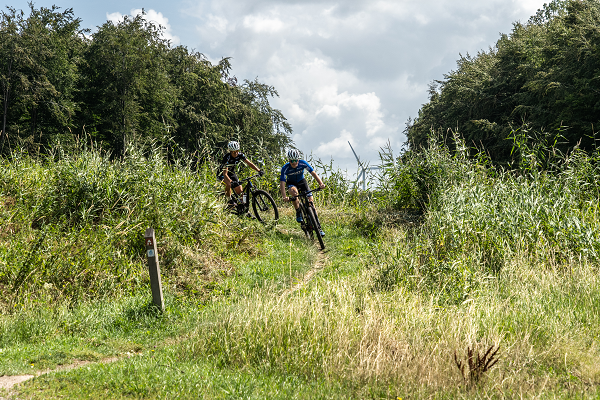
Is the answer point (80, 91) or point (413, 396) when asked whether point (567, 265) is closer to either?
point (413, 396)

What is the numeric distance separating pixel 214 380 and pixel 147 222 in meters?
4.76

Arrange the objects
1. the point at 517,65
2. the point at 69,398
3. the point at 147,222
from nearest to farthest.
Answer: the point at 69,398 < the point at 147,222 < the point at 517,65

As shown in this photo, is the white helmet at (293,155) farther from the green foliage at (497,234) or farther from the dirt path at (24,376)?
the dirt path at (24,376)

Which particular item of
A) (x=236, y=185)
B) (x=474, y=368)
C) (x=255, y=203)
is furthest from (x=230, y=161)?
(x=474, y=368)

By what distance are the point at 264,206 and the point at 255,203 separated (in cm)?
25

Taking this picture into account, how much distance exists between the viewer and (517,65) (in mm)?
31031

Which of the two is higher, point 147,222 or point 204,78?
point 204,78

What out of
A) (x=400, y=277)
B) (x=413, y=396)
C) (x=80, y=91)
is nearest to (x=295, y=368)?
(x=413, y=396)

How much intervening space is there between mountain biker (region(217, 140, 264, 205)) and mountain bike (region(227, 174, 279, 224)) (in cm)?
13

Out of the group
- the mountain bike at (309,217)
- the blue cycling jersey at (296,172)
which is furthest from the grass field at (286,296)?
the blue cycling jersey at (296,172)

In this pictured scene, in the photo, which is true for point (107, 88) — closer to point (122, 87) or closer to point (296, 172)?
point (122, 87)

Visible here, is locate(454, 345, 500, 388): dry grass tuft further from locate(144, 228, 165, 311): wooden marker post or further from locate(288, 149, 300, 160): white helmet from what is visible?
locate(288, 149, 300, 160): white helmet

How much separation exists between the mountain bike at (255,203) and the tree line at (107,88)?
12.6m

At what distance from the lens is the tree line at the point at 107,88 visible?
2862cm
